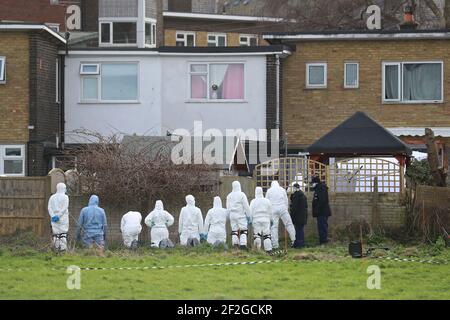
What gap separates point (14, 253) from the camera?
89.0 feet

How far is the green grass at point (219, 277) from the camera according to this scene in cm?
2022

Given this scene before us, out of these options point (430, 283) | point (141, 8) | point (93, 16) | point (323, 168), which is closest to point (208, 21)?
point (93, 16)

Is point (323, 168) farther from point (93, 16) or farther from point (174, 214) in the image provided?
point (93, 16)

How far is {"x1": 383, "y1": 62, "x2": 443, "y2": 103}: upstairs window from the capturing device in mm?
40719

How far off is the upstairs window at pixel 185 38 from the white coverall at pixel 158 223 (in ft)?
125

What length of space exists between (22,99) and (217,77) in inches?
250

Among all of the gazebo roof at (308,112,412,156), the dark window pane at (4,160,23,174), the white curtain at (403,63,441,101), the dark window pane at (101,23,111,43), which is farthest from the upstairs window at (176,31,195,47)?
the gazebo roof at (308,112,412,156)

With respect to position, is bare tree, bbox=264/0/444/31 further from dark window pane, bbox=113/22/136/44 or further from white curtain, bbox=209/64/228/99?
white curtain, bbox=209/64/228/99

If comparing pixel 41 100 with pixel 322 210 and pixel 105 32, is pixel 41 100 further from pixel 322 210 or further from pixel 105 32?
pixel 105 32

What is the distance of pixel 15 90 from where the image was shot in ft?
127

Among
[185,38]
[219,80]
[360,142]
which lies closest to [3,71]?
[219,80]

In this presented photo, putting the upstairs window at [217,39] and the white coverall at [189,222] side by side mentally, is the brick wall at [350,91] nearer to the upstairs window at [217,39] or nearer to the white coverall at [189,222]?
the white coverall at [189,222]

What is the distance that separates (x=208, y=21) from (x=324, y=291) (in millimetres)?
48666

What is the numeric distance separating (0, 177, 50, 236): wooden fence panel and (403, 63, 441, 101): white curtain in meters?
14.8
